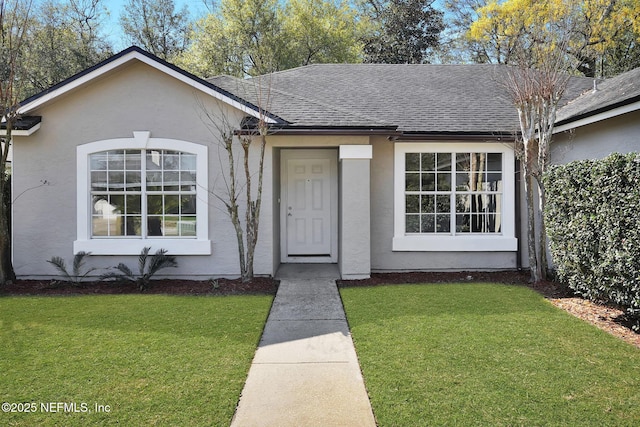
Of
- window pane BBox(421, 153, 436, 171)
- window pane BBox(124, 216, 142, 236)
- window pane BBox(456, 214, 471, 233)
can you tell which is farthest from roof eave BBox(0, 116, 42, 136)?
window pane BBox(456, 214, 471, 233)

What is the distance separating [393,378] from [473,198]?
6437 mm

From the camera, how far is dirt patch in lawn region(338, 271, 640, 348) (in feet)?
19.2

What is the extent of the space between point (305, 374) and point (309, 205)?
6462mm

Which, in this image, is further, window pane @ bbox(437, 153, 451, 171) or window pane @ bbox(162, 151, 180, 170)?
window pane @ bbox(437, 153, 451, 171)

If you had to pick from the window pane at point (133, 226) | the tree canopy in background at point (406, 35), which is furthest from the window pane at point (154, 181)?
the tree canopy in background at point (406, 35)

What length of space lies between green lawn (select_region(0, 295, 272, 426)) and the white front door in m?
3.46

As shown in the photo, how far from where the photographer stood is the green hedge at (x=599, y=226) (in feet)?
17.9

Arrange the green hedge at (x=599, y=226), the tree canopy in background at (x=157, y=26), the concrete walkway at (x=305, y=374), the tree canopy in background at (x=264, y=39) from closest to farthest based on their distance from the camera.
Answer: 1. the concrete walkway at (x=305, y=374)
2. the green hedge at (x=599, y=226)
3. the tree canopy in background at (x=264, y=39)
4. the tree canopy in background at (x=157, y=26)

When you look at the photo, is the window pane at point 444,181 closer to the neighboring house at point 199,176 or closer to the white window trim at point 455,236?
the neighboring house at point 199,176

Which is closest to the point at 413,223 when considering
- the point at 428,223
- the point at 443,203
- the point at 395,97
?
the point at 428,223

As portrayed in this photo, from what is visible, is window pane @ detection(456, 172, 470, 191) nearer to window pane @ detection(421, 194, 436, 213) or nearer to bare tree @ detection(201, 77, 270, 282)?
window pane @ detection(421, 194, 436, 213)

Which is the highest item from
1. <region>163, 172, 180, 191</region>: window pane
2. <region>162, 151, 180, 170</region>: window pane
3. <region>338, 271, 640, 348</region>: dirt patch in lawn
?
<region>162, 151, 180, 170</region>: window pane

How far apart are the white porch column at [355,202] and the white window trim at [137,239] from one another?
277 centimetres

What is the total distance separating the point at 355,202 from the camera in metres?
8.58
